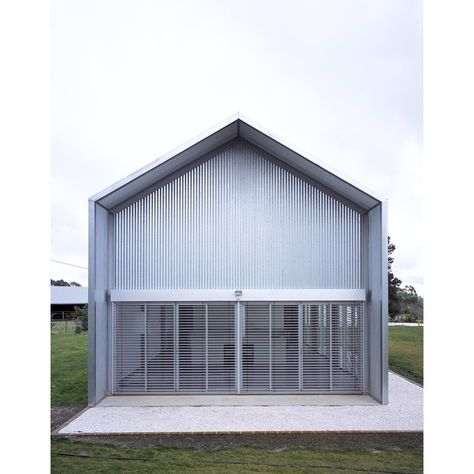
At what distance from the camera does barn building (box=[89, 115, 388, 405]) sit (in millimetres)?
10023

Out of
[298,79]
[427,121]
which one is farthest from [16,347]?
[298,79]

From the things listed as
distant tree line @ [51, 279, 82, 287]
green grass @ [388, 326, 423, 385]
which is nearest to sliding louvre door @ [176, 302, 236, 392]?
green grass @ [388, 326, 423, 385]

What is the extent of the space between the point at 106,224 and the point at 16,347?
24.3 ft

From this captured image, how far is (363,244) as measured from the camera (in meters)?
10.2

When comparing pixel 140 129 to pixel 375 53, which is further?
pixel 140 129

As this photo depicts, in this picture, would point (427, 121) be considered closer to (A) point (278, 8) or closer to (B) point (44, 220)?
(B) point (44, 220)

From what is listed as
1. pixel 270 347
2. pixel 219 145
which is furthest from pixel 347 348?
pixel 219 145

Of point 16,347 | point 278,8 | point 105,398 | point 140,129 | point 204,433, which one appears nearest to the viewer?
point 16,347

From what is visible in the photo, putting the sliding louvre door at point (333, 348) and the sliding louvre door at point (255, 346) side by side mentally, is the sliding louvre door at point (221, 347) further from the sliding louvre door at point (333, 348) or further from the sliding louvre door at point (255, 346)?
the sliding louvre door at point (333, 348)

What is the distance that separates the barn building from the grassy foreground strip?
132 inches

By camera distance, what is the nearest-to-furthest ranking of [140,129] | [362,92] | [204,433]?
[204,433], [362,92], [140,129]

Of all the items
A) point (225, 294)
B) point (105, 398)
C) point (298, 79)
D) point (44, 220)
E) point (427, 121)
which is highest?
point (298, 79)

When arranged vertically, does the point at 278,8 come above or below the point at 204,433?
above

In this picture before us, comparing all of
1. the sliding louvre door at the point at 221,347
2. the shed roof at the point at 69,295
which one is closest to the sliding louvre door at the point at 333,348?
the sliding louvre door at the point at 221,347
